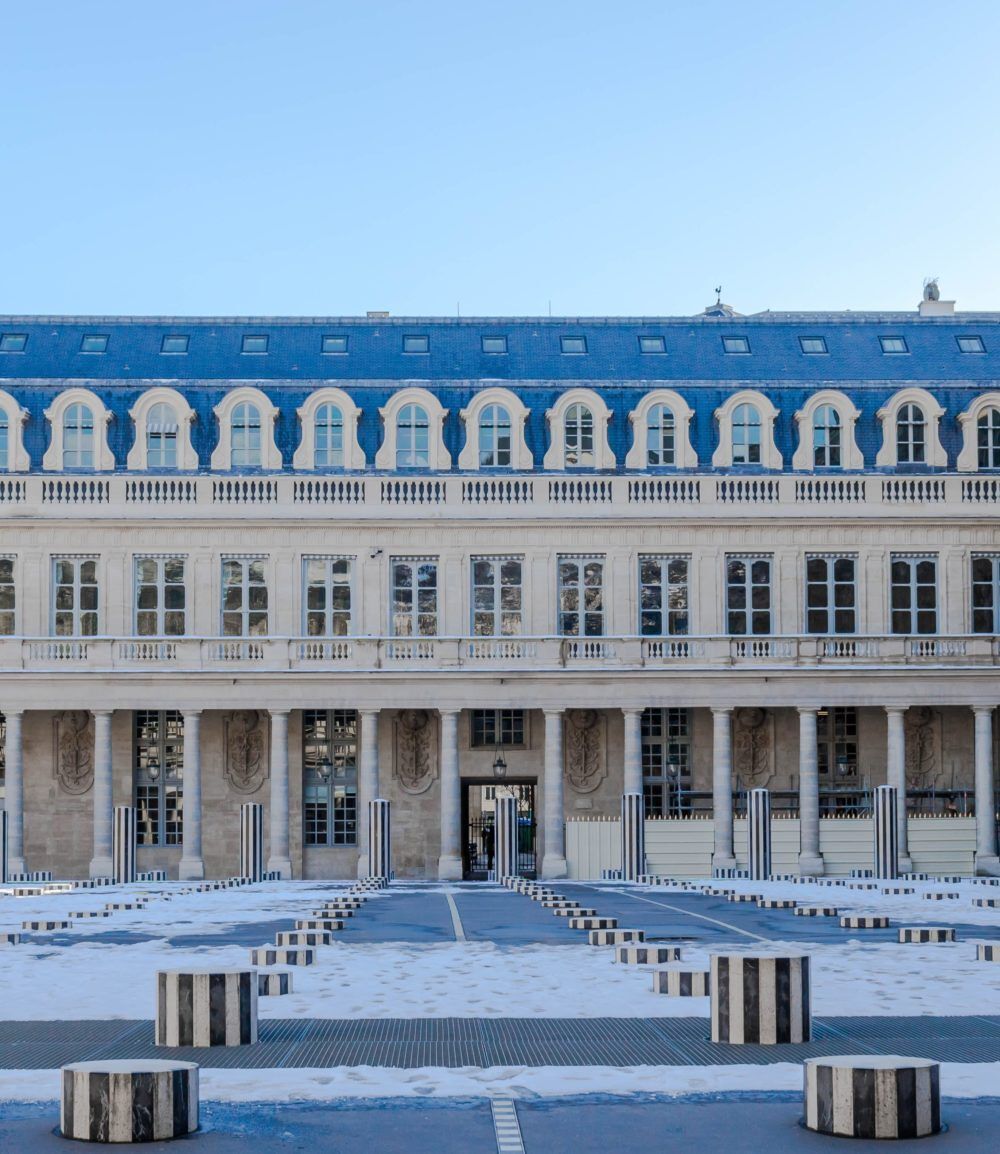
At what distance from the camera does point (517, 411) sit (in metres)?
57.7

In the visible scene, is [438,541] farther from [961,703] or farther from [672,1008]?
[672,1008]

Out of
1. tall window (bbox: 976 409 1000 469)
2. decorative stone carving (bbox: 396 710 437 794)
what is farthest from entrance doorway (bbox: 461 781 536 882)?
tall window (bbox: 976 409 1000 469)

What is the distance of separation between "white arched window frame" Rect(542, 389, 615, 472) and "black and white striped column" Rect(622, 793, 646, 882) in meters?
12.3

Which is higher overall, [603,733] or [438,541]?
[438,541]

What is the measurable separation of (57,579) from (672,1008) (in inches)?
1665

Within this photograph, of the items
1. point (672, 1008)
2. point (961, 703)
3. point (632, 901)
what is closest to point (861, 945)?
point (672, 1008)

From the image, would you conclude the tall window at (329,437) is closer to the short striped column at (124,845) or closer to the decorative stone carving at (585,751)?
the decorative stone carving at (585,751)

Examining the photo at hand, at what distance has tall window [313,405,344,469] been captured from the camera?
2272 inches

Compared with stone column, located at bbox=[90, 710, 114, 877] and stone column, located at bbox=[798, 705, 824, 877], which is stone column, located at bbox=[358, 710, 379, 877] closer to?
stone column, located at bbox=[90, 710, 114, 877]

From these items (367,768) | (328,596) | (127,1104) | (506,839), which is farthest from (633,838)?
(127,1104)

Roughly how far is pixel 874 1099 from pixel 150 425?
1906 inches

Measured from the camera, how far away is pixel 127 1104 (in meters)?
11.0

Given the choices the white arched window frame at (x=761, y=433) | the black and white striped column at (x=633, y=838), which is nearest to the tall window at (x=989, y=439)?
the white arched window frame at (x=761, y=433)

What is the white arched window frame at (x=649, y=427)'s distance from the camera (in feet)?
190
